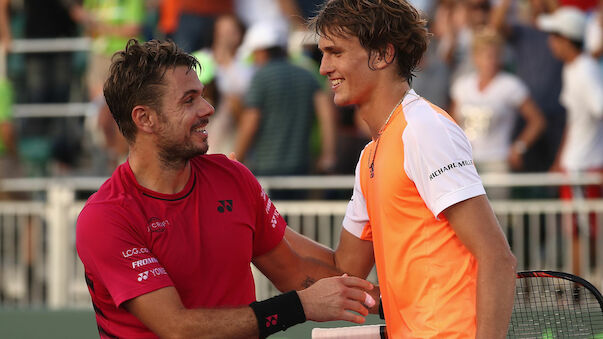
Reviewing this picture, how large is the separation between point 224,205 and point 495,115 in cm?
429

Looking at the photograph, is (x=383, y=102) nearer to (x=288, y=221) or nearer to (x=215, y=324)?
(x=215, y=324)

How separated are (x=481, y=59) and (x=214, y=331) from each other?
483 centimetres

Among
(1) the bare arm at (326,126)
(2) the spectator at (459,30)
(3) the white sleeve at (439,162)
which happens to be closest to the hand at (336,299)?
(3) the white sleeve at (439,162)

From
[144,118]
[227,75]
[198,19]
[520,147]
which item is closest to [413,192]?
[144,118]

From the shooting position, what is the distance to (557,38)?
7.46 m

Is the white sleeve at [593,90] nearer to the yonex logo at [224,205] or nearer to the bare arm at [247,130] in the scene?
the bare arm at [247,130]

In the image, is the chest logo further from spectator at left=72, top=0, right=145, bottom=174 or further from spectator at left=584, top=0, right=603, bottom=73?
spectator at left=72, top=0, right=145, bottom=174

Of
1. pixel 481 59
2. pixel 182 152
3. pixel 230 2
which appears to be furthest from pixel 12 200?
pixel 182 152

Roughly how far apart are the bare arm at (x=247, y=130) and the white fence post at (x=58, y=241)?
1435 mm

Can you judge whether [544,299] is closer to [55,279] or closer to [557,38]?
[557,38]

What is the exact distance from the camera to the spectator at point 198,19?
852 cm

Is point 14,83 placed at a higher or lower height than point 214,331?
higher

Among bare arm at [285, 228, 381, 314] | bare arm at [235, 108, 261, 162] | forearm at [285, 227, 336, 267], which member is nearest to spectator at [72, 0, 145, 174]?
bare arm at [235, 108, 261, 162]

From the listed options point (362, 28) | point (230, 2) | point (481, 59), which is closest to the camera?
point (362, 28)
